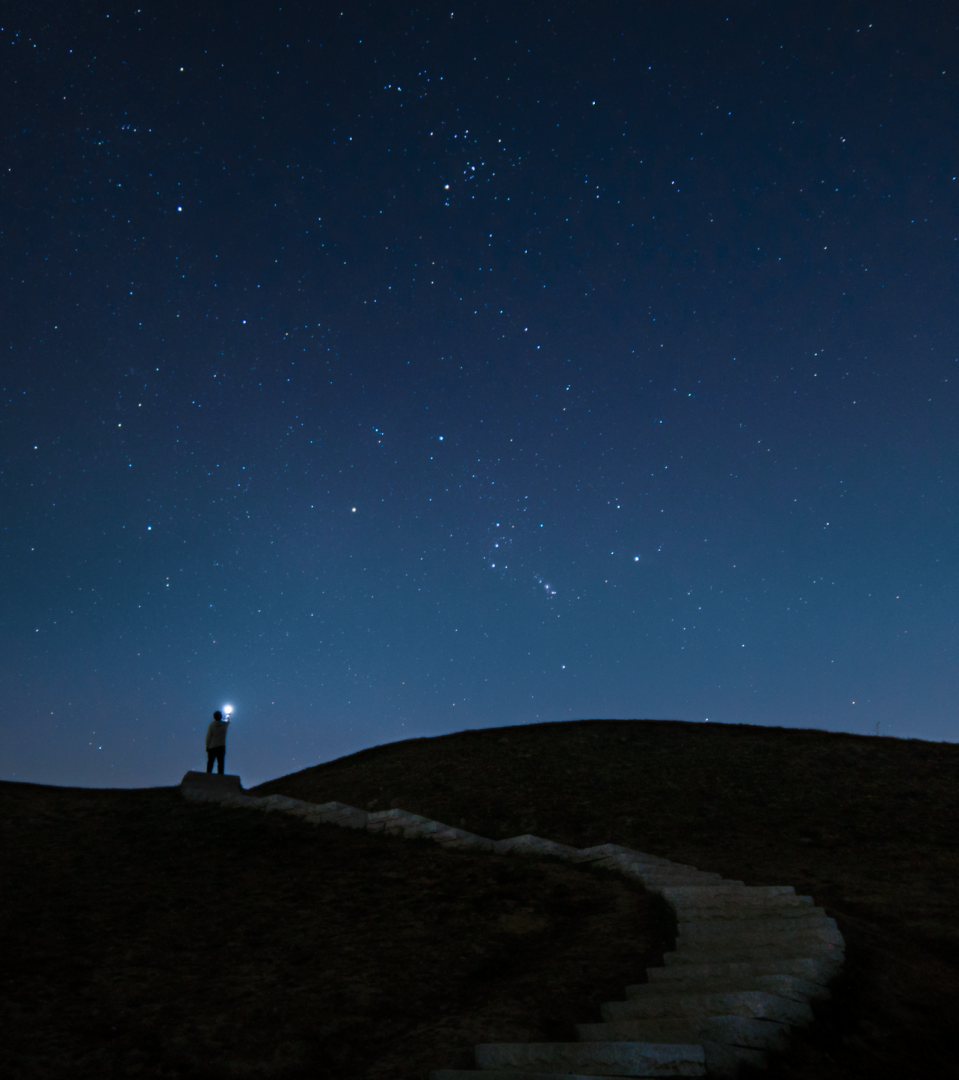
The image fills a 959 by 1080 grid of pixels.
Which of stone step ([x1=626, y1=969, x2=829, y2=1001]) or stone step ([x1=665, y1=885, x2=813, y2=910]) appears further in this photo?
stone step ([x1=665, y1=885, x2=813, y2=910])

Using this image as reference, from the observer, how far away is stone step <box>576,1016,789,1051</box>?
15.3 feet

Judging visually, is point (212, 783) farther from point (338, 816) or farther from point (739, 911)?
point (739, 911)

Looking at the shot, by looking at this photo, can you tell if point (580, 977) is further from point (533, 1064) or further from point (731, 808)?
point (731, 808)

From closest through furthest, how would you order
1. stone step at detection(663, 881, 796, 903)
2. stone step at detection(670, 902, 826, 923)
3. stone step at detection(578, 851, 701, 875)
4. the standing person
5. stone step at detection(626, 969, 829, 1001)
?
stone step at detection(626, 969, 829, 1001)
stone step at detection(670, 902, 826, 923)
stone step at detection(663, 881, 796, 903)
stone step at detection(578, 851, 701, 875)
the standing person

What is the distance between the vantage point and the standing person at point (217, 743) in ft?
54.9

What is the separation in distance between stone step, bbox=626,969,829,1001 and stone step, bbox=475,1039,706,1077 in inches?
41.6

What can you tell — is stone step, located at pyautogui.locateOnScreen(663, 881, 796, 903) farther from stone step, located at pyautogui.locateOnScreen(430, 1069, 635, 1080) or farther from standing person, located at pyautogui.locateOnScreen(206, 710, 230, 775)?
standing person, located at pyautogui.locateOnScreen(206, 710, 230, 775)

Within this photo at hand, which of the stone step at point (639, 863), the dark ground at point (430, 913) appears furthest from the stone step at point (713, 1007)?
the stone step at point (639, 863)

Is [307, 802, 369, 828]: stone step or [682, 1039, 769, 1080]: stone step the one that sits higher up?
[307, 802, 369, 828]: stone step

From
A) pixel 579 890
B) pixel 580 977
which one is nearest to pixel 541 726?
pixel 579 890

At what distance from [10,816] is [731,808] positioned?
43.2 ft

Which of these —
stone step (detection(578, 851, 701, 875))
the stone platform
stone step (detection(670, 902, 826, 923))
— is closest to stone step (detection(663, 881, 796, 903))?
stone step (detection(670, 902, 826, 923))

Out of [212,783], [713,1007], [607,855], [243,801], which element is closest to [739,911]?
[607,855]

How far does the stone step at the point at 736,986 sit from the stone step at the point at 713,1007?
0.07m
